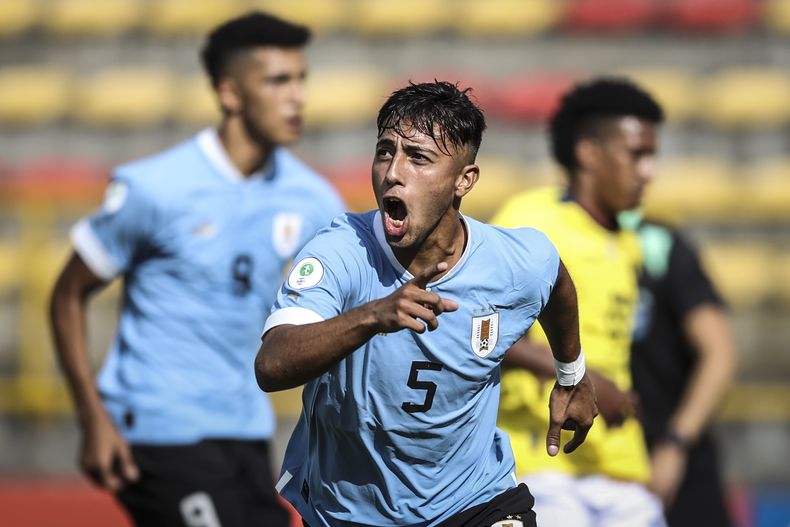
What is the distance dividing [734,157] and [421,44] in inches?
121

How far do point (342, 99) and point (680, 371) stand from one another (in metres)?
6.44

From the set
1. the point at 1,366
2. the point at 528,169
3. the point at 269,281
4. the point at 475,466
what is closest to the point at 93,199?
the point at 1,366

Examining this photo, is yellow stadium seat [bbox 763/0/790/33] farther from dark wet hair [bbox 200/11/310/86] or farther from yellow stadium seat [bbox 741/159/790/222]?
dark wet hair [bbox 200/11/310/86]

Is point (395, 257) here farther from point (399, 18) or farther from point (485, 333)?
point (399, 18)

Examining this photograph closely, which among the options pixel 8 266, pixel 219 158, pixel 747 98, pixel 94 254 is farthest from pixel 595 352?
pixel 747 98

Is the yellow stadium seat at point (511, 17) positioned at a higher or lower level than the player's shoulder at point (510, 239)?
higher

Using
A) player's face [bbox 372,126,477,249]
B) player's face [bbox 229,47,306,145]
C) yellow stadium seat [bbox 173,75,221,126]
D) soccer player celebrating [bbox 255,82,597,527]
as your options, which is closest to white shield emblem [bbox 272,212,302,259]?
player's face [bbox 229,47,306,145]

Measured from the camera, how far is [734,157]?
11.3 meters

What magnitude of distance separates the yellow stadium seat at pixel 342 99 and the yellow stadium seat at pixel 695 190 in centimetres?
262

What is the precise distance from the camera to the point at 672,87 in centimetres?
1163

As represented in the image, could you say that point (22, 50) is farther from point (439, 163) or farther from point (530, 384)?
point (439, 163)

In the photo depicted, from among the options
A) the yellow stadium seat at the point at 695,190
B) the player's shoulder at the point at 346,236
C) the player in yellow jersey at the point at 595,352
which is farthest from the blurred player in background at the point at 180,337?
the yellow stadium seat at the point at 695,190

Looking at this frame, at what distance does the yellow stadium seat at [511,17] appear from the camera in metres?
12.2

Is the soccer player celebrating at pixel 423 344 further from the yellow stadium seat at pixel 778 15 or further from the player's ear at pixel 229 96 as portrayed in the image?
the yellow stadium seat at pixel 778 15
